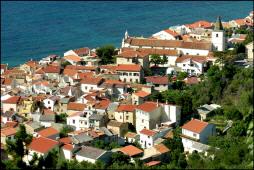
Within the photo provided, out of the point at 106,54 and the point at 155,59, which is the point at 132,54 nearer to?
the point at 155,59

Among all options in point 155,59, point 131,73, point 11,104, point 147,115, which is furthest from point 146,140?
point 155,59

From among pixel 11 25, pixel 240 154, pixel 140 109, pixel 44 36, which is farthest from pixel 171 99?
pixel 11 25

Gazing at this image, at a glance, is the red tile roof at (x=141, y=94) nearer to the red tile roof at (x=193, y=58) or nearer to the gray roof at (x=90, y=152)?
the red tile roof at (x=193, y=58)

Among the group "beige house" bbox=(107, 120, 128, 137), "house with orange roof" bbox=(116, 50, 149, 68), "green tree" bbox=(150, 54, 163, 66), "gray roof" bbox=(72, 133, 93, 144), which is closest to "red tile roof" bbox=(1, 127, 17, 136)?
"gray roof" bbox=(72, 133, 93, 144)

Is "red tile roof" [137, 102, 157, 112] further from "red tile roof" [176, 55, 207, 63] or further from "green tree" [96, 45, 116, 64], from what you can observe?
"green tree" [96, 45, 116, 64]

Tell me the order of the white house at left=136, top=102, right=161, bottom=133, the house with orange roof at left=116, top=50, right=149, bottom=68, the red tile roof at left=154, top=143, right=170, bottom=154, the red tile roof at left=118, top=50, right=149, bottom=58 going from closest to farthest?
the red tile roof at left=154, top=143, right=170, bottom=154, the white house at left=136, top=102, right=161, bottom=133, the house with orange roof at left=116, top=50, right=149, bottom=68, the red tile roof at left=118, top=50, right=149, bottom=58

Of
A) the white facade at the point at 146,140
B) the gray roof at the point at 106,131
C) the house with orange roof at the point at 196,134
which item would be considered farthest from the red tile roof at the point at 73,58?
the house with orange roof at the point at 196,134
